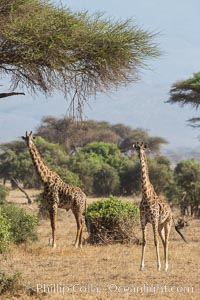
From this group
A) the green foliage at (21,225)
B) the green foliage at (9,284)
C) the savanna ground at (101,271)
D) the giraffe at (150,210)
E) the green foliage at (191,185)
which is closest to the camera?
the green foliage at (9,284)

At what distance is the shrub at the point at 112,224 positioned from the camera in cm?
1418

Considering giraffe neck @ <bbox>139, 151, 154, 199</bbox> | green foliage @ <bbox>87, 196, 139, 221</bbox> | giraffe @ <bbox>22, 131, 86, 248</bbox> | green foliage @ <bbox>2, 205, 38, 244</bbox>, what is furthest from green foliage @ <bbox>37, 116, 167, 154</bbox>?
giraffe neck @ <bbox>139, 151, 154, 199</bbox>

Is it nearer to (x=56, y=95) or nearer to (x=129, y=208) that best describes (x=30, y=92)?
(x=56, y=95)

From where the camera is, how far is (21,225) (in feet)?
45.4

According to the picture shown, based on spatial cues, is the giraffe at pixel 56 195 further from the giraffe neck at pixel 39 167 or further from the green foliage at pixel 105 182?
the green foliage at pixel 105 182

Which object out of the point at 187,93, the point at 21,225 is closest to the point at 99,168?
the point at 187,93

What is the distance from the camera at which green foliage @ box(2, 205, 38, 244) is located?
13.7m

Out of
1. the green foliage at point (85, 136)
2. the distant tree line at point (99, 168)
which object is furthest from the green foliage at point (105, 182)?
the green foliage at point (85, 136)

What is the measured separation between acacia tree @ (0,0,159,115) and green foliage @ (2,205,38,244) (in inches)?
224

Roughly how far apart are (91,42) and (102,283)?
11.2 feet

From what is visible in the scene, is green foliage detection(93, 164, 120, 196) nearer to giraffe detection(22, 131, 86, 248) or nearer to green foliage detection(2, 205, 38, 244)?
green foliage detection(2, 205, 38, 244)

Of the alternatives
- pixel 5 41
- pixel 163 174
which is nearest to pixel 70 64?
pixel 5 41

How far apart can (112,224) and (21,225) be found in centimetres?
202

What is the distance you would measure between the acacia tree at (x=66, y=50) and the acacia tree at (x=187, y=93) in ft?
47.2
